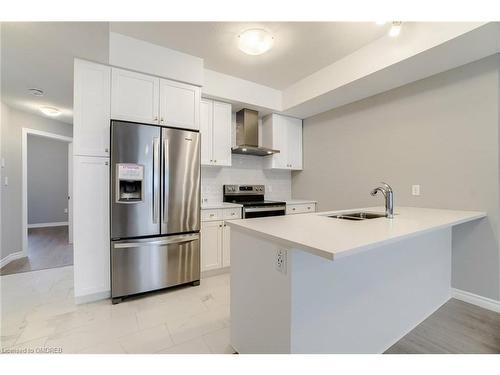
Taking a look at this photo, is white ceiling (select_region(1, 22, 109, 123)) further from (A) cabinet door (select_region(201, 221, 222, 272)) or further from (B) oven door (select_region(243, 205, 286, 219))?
(B) oven door (select_region(243, 205, 286, 219))

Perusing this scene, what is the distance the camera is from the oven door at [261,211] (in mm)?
3293

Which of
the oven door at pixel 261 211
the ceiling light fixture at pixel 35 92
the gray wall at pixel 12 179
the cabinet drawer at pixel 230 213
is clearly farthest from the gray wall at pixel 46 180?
the oven door at pixel 261 211

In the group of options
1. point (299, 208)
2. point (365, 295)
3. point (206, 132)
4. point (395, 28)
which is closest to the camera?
point (365, 295)

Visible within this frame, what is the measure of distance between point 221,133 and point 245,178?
0.91m

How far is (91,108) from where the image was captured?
2.32 m

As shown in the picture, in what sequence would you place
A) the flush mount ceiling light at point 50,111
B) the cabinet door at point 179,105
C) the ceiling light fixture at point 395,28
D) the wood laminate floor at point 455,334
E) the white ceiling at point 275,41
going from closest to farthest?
1. the wood laminate floor at point 455,334
2. the ceiling light fixture at point 395,28
3. the white ceiling at point 275,41
4. the cabinet door at point 179,105
5. the flush mount ceiling light at point 50,111

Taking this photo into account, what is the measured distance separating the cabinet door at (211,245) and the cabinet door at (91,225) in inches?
40.6

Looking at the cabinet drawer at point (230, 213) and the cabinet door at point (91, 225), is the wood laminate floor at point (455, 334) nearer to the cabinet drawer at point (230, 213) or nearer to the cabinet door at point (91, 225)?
the cabinet drawer at point (230, 213)

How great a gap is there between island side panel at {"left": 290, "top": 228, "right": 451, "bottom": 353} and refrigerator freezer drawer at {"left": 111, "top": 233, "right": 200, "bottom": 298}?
1759 mm

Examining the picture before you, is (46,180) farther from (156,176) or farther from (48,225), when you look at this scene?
(156,176)

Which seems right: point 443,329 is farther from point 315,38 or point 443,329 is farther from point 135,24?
point 135,24

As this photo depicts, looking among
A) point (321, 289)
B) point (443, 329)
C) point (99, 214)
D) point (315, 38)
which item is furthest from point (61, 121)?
point (443, 329)

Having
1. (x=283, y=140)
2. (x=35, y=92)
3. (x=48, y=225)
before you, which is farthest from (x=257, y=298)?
(x=48, y=225)

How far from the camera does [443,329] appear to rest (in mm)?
1915
